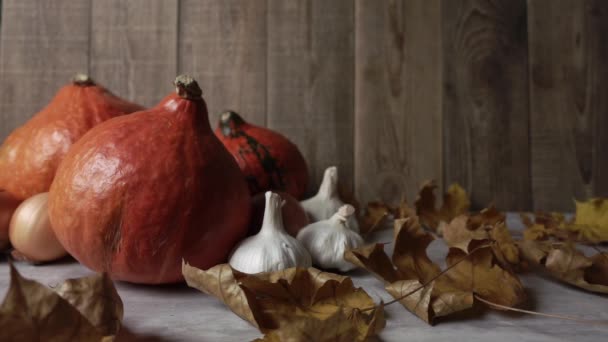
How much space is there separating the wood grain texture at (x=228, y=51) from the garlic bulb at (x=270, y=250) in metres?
0.53

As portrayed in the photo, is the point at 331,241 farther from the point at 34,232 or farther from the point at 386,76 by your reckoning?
the point at 386,76

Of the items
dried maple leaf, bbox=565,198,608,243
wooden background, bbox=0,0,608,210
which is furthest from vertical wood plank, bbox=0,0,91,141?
dried maple leaf, bbox=565,198,608,243

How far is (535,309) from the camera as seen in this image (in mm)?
450

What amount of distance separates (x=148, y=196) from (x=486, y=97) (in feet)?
2.68

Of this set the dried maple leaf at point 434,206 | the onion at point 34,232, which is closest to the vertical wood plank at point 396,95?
the dried maple leaf at point 434,206

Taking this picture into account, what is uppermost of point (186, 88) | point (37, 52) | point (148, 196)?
point (37, 52)

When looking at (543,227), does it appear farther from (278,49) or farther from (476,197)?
(278,49)

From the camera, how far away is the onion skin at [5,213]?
1.94 feet

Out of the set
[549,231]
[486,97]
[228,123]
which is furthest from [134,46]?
[549,231]

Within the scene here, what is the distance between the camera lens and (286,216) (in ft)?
1.99

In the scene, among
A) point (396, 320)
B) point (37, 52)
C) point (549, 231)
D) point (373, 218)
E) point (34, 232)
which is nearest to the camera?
point (396, 320)

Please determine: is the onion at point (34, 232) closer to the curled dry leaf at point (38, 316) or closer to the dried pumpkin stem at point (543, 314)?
the curled dry leaf at point (38, 316)

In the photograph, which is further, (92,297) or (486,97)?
(486,97)

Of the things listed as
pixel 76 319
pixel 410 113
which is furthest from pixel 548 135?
pixel 76 319
